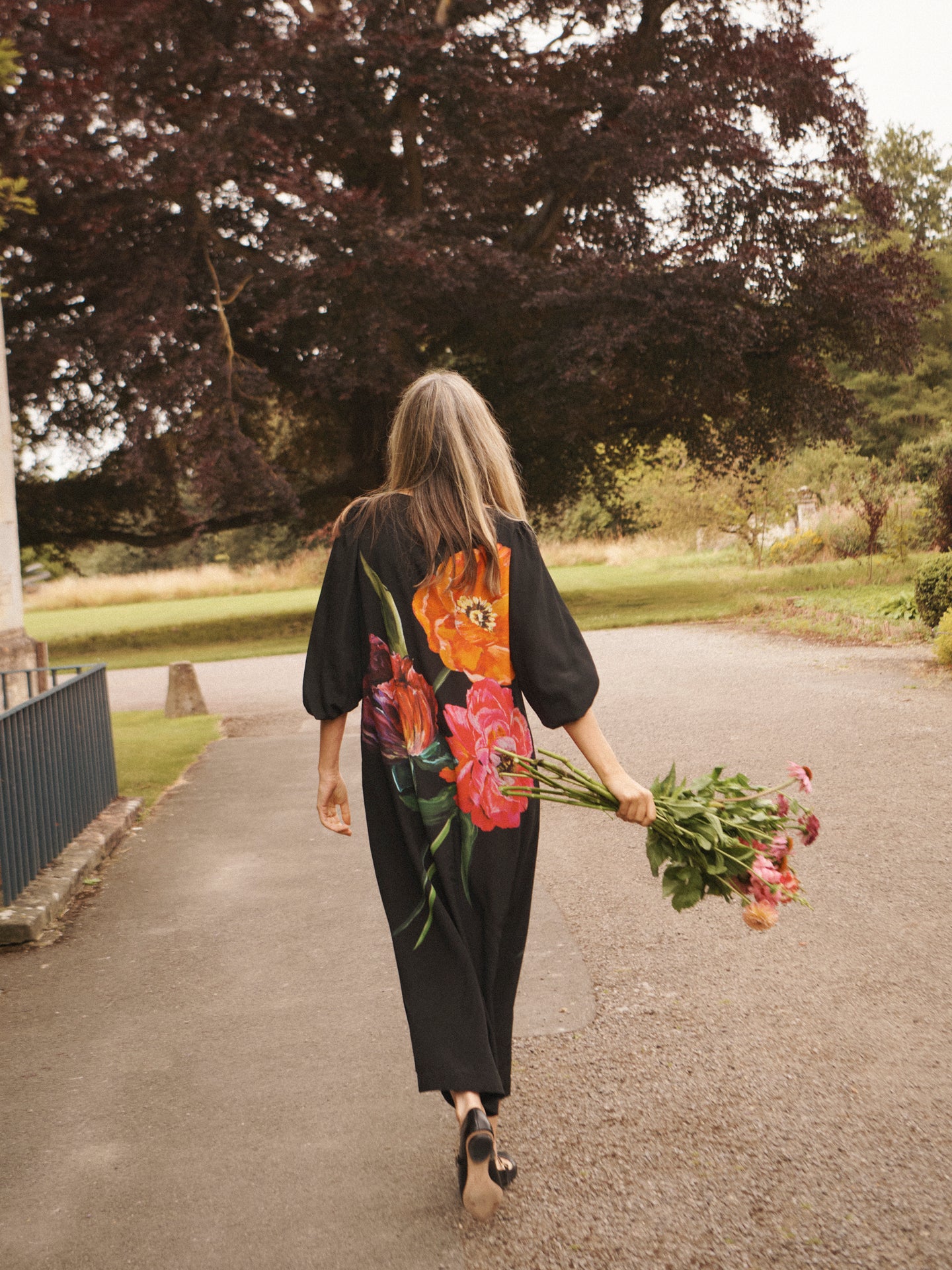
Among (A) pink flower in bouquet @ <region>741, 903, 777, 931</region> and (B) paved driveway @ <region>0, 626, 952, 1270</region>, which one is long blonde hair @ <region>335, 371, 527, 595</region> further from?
(B) paved driveway @ <region>0, 626, 952, 1270</region>

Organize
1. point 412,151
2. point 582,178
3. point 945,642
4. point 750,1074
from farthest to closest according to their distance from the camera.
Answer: point 582,178
point 412,151
point 945,642
point 750,1074

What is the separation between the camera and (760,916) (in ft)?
9.39

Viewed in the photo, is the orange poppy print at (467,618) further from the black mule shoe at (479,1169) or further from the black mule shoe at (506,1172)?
the black mule shoe at (506,1172)

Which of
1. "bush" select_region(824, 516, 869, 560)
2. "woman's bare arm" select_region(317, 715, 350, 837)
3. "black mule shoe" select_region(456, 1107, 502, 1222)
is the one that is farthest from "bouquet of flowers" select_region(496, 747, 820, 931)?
"bush" select_region(824, 516, 869, 560)

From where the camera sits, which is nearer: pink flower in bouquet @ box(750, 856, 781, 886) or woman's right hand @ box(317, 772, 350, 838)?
pink flower in bouquet @ box(750, 856, 781, 886)

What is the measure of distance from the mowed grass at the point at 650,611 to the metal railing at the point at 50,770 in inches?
413

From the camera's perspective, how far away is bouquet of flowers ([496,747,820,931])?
114 inches

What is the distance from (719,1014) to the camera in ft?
12.2

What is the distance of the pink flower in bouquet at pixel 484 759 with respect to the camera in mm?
2777

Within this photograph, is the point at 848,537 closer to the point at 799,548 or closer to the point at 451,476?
the point at 799,548

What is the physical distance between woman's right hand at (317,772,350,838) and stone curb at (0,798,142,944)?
244 cm

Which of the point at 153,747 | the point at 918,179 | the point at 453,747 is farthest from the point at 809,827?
the point at 918,179

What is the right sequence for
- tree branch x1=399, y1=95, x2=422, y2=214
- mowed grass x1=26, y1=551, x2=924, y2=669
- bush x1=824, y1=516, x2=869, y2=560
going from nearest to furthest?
tree branch x1=399, y1=95, x2=422, y2=214, mowed grass x1=26, y1=551, x2=924, y2=669, bush x1=824, y1=516, x2=869, y2=560

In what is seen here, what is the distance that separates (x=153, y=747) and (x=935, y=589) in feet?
29.4
